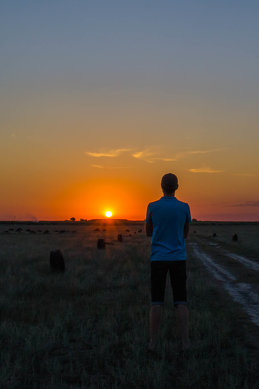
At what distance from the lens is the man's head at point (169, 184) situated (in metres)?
5.28

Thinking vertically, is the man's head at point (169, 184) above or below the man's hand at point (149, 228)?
above

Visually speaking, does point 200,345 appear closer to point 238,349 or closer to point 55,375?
point 238,349

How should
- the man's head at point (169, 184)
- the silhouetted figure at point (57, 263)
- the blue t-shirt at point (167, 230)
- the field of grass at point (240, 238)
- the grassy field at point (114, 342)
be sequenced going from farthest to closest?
the field of grass at point (240, 238), the silhouetted figure at point (57, 263), the man's head at point (169, 184), the blue t-shirt at point (167, 230), the grassy field at point (114, 342)

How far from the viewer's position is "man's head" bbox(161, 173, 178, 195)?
5.28m

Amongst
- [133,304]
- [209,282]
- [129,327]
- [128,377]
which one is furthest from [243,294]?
[128,377]

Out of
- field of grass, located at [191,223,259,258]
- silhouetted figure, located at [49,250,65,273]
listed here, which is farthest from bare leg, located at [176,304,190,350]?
field of grass, located at [191,223,259,258]

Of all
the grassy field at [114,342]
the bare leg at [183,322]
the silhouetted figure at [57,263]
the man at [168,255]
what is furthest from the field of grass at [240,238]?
the man at [168,255]

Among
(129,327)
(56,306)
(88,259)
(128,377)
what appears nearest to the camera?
(128,377)

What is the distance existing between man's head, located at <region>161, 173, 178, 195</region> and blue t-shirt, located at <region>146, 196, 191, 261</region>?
5.4 inches

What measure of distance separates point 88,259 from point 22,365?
44.6 feet

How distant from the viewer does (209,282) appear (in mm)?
11352

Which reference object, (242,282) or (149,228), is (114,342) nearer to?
(149,228)

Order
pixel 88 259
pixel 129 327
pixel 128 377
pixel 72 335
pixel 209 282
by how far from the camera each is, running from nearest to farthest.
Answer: pixel 128 377 < pixel 72 335 < pixel 129 327 < pixel 209 282 < pixel 88 259

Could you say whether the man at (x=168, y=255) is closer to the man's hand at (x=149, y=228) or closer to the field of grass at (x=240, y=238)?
the man's hand at (x=149, y=228)
